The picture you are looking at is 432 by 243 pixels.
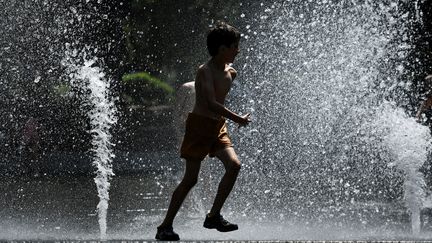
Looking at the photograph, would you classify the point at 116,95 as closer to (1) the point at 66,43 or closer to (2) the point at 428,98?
(1) the point at 66,43

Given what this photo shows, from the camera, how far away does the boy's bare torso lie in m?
6.13

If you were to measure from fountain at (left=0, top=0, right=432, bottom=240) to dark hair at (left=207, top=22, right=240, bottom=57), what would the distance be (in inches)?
57.3

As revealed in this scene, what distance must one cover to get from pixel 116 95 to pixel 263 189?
628 inches

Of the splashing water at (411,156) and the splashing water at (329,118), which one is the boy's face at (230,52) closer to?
the splashing water at (411,156)

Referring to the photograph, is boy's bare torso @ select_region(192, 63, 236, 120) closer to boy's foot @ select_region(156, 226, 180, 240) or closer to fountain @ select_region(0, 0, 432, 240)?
boy's foot @ select_region(156, 226, 180, 240)

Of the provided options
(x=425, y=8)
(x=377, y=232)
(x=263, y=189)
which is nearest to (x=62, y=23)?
(x=425, y=8)

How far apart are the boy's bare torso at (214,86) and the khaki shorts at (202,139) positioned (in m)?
0.04

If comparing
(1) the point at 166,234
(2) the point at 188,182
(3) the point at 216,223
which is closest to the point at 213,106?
(2) the point at 188,182

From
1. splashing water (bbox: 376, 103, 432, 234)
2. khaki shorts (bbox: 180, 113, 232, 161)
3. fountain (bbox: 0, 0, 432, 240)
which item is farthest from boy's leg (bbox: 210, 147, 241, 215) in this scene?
splashing water (bbox: 376, 103, 432, 234)

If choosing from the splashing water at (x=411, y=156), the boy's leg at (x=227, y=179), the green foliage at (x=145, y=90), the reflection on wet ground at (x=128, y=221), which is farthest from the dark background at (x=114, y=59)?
the boy's leg at (x=227, y=179)

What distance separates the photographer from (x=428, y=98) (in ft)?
30.5

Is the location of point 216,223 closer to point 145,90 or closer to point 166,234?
point 166,234

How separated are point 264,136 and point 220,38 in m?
11.3

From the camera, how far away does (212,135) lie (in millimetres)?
6254
